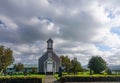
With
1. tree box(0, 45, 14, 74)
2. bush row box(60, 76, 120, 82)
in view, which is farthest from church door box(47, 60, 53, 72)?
bush row box(60, 76, 120, 82)

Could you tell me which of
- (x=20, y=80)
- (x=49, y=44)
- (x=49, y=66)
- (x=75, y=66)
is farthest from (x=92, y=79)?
(x=49, y=66)

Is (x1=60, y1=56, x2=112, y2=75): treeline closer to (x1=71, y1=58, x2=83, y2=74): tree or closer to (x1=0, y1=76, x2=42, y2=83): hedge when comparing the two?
(x1=71, y1=58, x2=83, y2=74): tree

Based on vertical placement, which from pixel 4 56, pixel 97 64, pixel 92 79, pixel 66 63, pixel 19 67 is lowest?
pixel 92 79

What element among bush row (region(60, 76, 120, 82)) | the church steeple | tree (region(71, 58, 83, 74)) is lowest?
bush row (region(60, 76, 120, 82))

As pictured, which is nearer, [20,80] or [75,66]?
[20,80]

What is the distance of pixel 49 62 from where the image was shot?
66.8 meters

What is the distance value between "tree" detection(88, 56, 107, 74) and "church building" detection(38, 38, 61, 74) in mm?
8649

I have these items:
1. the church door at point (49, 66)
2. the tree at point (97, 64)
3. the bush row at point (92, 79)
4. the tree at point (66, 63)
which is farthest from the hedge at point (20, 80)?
the tree at point (66, 63)

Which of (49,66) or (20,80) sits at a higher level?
(49,66)

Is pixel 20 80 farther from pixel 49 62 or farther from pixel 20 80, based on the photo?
pixel 49 62

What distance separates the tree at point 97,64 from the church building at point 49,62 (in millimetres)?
8649

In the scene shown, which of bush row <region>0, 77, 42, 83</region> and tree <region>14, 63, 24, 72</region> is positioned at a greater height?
tree <region>14, 63, 24, 72</region>

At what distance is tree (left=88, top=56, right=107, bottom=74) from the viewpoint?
6288 centimetres

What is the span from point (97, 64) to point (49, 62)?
41.5 ft
